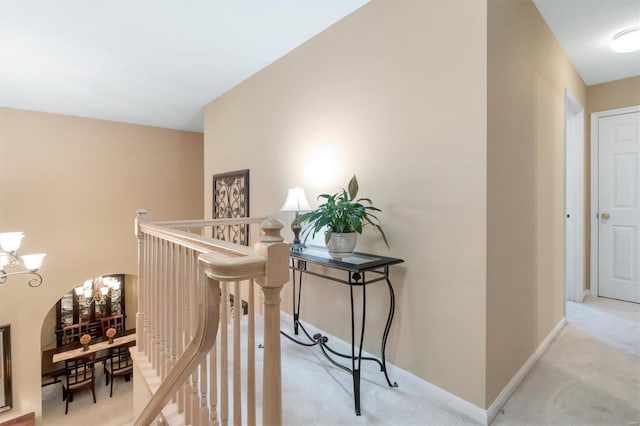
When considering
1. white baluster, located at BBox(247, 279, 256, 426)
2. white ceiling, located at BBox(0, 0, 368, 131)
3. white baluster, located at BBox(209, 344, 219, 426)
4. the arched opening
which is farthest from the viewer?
the arched opening

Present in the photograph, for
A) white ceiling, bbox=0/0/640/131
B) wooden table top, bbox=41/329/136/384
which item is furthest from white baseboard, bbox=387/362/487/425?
wooden table top, bbox=41/329/136/384

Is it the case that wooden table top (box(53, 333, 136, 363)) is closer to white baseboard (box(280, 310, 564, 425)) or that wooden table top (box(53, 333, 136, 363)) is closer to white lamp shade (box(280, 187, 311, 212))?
white lamp shade (box(280, 187, 311, 212))

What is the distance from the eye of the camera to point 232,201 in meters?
3.84

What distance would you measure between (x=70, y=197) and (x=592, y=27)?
6636 millimetres

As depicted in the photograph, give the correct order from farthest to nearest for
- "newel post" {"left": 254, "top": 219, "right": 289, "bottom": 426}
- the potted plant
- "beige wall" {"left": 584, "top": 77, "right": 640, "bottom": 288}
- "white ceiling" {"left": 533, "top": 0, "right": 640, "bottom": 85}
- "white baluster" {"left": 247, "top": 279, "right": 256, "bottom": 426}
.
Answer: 1. "beige wall" {"left": 584, "top": 77, "right": 640, "bottom": 288}
2. "white ceiling" {"left": 533, "top": 0, "right": 640, "bottom": 85}
3. the potted plant
4. "white baluster" {"left": 247, "top": 279, "right": 256, "bottom": 426}
5. "newel post" {"left": 254, "top": 219, "right": 289, "bottom": 426}

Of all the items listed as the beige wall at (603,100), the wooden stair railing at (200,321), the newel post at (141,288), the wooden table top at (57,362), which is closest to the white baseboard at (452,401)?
the wooden stair railing at (200,321)

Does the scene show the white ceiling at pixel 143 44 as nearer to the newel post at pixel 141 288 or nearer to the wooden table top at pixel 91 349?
the newel post at pixel 141 288

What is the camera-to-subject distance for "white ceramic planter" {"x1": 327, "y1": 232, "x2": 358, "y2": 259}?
1935 mm

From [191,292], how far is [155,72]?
300 centimetres

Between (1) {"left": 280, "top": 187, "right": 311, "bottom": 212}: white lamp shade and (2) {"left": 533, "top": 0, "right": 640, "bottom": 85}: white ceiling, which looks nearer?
(2) {"left": 533, "top": 0, "right": 640, "bottom": 85}: white ceiling

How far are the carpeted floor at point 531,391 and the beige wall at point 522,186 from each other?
152 millimetres

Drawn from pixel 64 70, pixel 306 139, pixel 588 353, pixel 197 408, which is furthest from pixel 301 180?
pixel 64 70

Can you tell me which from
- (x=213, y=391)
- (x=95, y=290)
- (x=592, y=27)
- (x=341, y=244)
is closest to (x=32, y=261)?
(x=95, y=290)

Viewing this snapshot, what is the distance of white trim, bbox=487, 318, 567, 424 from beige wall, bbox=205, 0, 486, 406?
A: 0.42 feet
